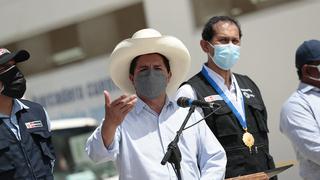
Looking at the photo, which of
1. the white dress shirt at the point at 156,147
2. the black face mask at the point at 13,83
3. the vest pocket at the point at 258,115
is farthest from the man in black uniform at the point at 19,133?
the vest pocket at the point at 258,115

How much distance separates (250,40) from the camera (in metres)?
11.1

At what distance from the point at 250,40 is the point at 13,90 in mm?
7099

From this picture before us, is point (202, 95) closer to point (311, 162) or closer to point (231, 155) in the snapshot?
point (231, 155)

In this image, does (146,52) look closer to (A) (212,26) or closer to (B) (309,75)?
(A) (212,26)

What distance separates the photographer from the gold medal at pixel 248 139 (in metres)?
4.67

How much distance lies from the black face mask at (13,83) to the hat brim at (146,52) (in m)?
0.69

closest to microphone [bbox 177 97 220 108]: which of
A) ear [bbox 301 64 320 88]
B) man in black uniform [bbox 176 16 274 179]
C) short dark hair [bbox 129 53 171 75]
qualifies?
short dark hair [bbox 129 53 171 75]

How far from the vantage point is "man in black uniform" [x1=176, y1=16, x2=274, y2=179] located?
4.65 m

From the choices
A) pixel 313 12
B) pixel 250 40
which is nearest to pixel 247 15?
pixel 250 40

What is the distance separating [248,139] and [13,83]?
5.49ft

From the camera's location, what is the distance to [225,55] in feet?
16.1

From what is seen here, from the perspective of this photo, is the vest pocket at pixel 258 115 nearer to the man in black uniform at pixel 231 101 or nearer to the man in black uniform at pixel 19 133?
the man in black uniform at pixel 231 101

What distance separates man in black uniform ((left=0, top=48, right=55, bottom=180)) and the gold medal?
4.41ft

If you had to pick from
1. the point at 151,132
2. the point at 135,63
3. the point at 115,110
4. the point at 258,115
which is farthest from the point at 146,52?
the point at 258,115
